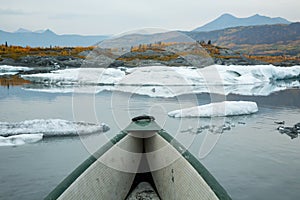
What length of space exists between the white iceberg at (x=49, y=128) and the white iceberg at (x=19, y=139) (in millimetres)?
235

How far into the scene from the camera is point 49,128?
611 centimetres

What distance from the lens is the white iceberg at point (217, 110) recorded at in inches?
317

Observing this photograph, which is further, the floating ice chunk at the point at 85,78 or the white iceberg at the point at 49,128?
the floating ice chunk at the point at 85,78

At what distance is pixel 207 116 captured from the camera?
816 cm

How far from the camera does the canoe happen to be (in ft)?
8.48

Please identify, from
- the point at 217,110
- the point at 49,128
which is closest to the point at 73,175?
the point at 49,128

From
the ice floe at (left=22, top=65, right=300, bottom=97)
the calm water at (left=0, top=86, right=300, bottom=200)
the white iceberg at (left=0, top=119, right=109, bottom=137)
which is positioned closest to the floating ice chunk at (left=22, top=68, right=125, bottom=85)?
the ice floe at (left=22, top=65, right=300, bottom=97)

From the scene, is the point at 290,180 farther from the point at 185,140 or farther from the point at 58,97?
the point at 58,97

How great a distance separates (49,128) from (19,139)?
66cm

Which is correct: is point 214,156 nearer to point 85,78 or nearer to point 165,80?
point 165,80

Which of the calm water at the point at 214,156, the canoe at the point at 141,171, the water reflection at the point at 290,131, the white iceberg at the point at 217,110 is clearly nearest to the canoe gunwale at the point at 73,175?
the canoe at the point at 141,171

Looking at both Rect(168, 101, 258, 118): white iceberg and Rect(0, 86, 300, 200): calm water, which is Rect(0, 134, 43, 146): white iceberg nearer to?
→ Rect(0, 86, 300, 200): calm water

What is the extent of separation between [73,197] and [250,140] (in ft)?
14.5

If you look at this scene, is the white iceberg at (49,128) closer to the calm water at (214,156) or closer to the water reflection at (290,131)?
the calm water at (214,156)
